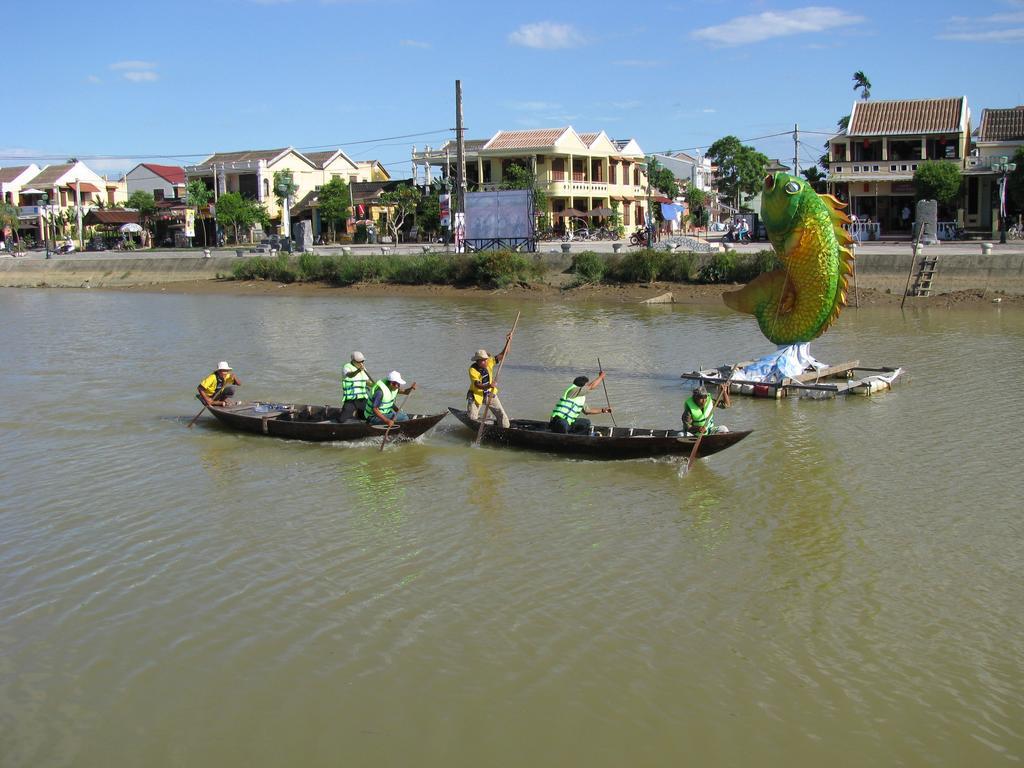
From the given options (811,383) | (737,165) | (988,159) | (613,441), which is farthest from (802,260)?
(737,165)

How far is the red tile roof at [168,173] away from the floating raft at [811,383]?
205ft

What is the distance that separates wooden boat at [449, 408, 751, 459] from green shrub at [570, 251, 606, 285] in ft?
69.3

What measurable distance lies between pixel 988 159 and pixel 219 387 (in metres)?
37.4

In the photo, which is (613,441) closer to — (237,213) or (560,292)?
(560,292)

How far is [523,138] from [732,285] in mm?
26161

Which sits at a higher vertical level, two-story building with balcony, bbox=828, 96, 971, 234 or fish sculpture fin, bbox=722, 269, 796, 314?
two-story building with balcony, bbox=828, 96, 971, 234

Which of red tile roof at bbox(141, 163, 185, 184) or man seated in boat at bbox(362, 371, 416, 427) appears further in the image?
red tile roof at bbox(141, 163, 185, 184)

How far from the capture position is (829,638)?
8172 mm

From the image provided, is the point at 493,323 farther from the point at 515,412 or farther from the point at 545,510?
the point at 545,510

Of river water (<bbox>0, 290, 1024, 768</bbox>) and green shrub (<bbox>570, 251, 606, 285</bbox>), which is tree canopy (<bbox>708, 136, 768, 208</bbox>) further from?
river water (<bbox>0, 290, 1024, 768</bbox>)

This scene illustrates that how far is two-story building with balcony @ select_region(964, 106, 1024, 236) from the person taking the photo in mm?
42375

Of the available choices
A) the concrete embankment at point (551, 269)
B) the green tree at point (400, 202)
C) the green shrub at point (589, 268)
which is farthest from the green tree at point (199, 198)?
the green shrub at point (589, 268)

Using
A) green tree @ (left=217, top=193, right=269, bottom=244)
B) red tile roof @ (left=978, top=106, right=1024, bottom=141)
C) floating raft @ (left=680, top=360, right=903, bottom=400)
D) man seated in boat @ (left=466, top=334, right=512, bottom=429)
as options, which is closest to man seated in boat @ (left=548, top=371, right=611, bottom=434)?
man seated in boat @ (left=466, top=334, right=512, bottom=429)

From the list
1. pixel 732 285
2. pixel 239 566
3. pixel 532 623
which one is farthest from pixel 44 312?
pixel 532 623
